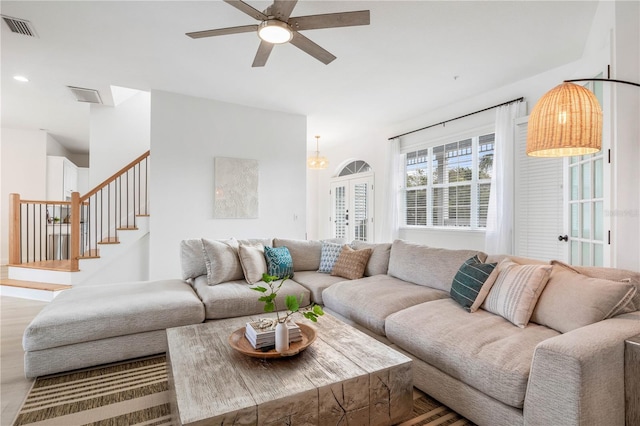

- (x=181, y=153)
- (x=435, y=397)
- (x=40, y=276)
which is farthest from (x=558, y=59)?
(x=40, y=276)

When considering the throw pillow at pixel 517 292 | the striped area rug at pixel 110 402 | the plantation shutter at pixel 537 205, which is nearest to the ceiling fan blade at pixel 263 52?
the throw pillow at pixel 517 292

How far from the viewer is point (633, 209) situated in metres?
2.03

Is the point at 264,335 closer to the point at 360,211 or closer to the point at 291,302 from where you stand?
the point at 291,302

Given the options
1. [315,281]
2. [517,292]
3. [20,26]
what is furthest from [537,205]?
[20,26]

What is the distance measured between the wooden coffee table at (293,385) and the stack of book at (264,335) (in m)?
0.08

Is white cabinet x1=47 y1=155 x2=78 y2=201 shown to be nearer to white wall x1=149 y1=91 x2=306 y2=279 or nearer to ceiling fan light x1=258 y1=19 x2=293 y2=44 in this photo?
white wall x1=149 y1=91 x2=306 y2=279

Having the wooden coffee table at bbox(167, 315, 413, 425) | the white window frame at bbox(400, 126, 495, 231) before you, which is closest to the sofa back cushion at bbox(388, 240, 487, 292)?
the wooden coffee table at bbox(167, 315, 413, 425)

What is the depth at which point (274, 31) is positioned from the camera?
87.6 inches

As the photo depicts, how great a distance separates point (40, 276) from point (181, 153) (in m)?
2.64

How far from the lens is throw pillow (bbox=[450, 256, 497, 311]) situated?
219 cm

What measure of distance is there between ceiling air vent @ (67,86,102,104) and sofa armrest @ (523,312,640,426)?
18.6 feet

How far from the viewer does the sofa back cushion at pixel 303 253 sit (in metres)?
3.67

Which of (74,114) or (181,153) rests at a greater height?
(74,114)

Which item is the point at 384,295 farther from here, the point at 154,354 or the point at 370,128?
the point at 370,128
